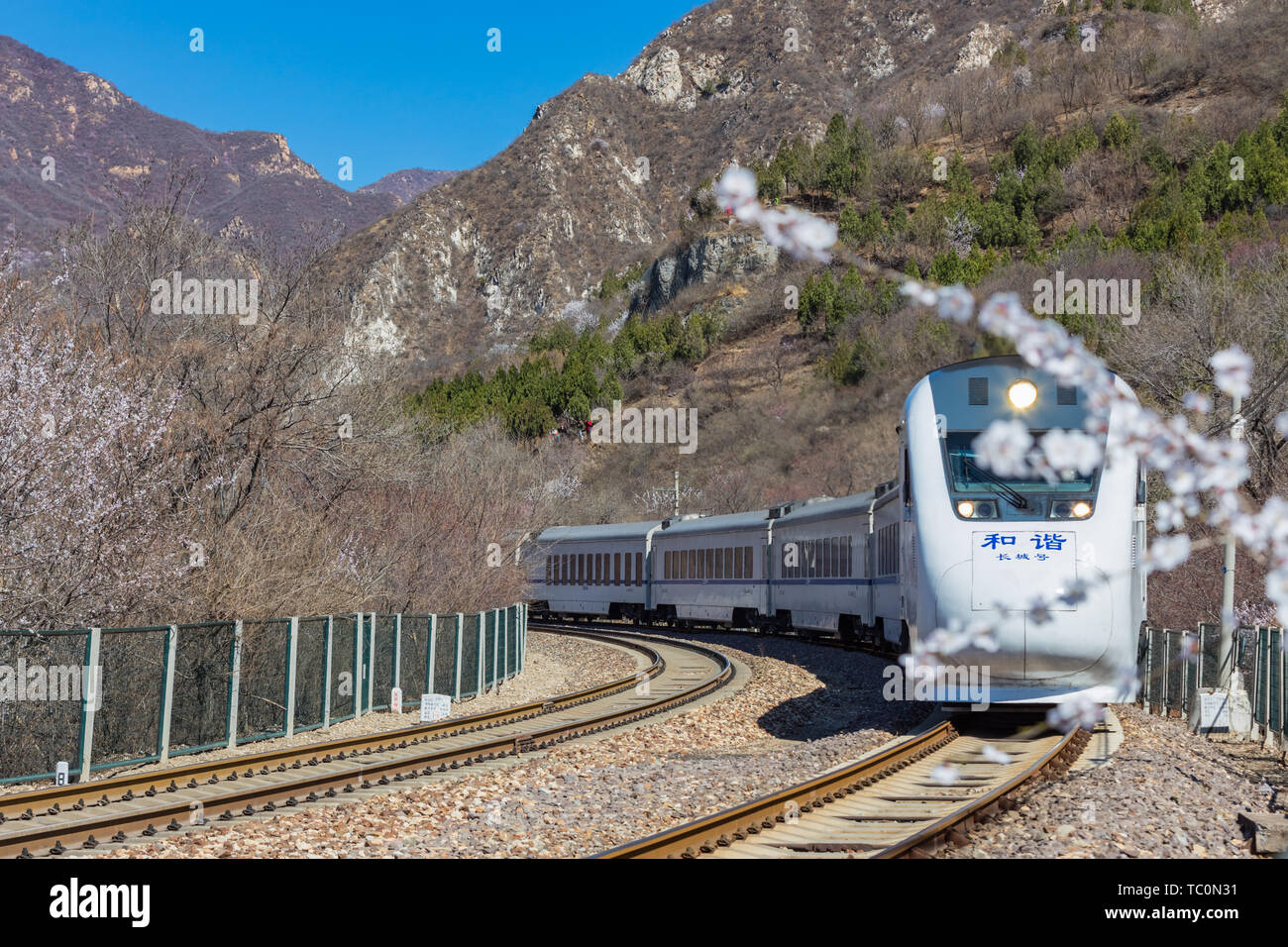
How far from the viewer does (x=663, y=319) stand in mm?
105812

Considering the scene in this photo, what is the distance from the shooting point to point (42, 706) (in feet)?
38.3

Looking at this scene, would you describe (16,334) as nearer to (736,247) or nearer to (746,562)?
(746,562)

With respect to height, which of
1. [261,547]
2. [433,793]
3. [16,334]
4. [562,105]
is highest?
[562,105]

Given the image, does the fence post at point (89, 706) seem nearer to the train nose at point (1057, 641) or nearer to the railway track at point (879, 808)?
the railway track at point (879, 808)

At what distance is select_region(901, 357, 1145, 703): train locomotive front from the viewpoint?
1167 cm

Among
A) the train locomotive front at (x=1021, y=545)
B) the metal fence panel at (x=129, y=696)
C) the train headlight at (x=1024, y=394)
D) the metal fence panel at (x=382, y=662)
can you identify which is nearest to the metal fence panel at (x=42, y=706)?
the metal fence panel at (x=129, y=696)

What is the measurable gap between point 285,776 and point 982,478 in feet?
24.7

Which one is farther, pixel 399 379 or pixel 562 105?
pixel 562 105

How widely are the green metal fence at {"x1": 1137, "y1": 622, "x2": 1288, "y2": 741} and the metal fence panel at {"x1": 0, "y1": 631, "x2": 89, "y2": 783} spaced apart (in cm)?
1163

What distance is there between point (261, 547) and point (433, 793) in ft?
23.5

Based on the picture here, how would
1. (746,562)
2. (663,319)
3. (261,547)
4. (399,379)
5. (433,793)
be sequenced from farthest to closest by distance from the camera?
(663,319) → (746,562) → (399,379) → (261,547) → (433,793)

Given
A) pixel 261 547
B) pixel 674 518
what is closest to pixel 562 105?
pixel 674 518

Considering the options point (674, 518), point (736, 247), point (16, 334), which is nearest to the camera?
point (16, 334)
